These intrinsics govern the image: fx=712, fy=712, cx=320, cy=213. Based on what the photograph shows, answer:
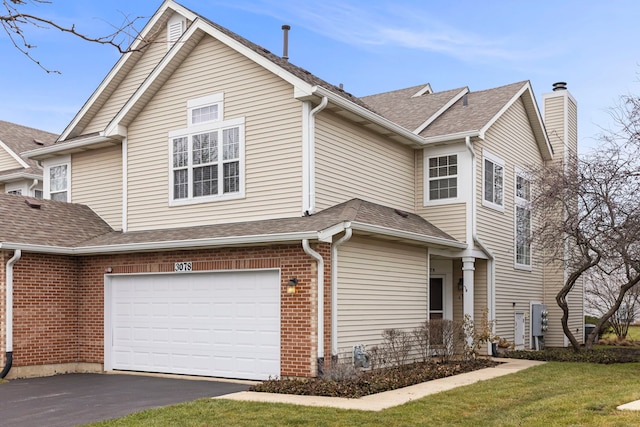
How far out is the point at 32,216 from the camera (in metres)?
16.4

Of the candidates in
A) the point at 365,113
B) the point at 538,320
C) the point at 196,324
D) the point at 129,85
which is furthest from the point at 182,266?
the point at 538,320

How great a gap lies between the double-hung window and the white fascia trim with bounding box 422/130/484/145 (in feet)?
13.5

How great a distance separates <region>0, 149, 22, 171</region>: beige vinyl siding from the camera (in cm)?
2503

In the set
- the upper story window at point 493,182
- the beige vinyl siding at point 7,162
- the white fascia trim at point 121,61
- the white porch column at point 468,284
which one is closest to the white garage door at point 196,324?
the white fascia trim at point 121,61

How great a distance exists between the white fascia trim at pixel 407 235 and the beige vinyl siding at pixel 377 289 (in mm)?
508

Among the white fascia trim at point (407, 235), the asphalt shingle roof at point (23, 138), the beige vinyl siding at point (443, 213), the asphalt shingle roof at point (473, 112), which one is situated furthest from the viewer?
the asphalt shingle roof at point (23, 138)

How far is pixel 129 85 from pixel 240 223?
644 cm

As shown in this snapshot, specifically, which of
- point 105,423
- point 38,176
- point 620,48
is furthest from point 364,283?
point 38,176

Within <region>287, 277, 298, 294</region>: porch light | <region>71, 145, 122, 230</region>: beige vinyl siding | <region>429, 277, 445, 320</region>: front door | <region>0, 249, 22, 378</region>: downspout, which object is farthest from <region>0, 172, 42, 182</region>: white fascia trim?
<region>287, 277, 298, 294</region>: porch light

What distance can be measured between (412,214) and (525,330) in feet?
18.6

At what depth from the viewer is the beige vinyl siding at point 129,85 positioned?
18.6 metres

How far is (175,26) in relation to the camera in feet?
59.0

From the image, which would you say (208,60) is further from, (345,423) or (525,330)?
(525,330)

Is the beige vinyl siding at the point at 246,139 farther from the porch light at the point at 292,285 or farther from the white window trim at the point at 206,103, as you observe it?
the porch light at the point at 292,285
